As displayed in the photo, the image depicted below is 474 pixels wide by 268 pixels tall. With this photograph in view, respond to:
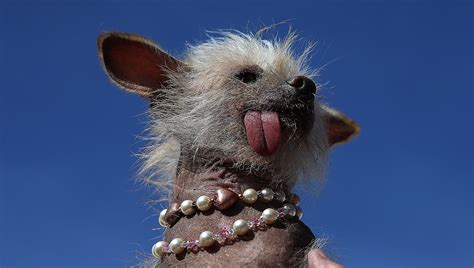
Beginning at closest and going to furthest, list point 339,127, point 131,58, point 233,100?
Answer: point 233,100 < point 131,58 < point 339,127

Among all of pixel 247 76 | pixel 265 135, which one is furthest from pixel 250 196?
pixel 247 76

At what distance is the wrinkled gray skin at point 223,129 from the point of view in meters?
2.04

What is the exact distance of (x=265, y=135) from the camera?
213 cm

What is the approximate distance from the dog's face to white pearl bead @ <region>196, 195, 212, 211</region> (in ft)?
0.56

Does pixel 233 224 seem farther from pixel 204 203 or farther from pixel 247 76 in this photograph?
pixel 247 76

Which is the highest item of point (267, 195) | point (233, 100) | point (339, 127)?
point (339, 127)

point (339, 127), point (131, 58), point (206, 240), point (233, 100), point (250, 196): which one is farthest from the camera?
point (339, 127)

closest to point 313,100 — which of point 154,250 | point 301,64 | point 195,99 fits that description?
point 301,64

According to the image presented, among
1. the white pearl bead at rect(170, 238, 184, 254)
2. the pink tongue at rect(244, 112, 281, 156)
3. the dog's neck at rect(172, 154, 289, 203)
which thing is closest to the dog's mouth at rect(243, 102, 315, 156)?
the pink tongue at rect(244, 112, 281, 156)

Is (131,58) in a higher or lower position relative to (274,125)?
higher

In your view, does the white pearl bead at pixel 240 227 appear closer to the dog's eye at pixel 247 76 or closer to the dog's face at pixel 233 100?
the dog's face at pixel 233 100

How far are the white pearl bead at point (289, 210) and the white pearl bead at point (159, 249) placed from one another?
0.43 metres

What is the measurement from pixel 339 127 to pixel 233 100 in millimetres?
669

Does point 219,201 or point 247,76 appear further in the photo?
point 247,76
